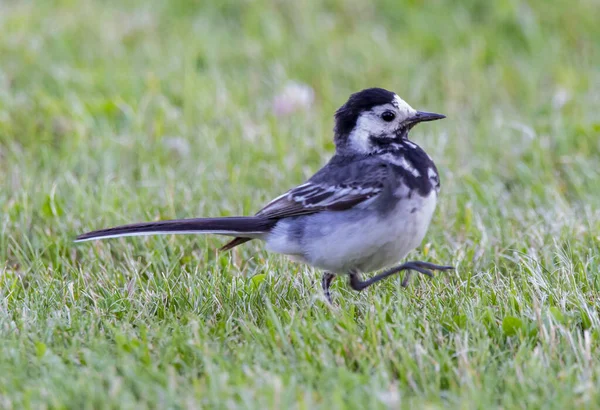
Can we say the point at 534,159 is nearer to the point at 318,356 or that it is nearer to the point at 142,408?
the point at 318,356

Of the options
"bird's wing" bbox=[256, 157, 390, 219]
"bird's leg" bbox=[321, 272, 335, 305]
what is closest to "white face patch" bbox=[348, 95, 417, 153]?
"bird's wing" bbox=[256, 157, 390, 219]

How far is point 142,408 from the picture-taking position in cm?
298

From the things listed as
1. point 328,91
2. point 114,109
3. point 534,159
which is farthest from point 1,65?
point 534,159

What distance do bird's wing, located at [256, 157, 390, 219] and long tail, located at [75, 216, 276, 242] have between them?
0.17 m

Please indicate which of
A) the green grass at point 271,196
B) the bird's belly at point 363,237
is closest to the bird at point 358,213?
the bird's belly at point 363,237

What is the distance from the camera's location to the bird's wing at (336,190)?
422 cm

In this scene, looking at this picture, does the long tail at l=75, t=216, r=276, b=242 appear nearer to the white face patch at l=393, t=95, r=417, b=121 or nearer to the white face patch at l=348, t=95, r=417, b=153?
the white face patch at l=348, t=95, r=417, b=153

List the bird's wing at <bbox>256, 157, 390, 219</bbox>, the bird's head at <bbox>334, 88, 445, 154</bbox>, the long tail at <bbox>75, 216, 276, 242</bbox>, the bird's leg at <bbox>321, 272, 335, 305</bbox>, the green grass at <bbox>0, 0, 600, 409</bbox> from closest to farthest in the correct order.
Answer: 1. the green grass at <bbox>0, 0, 600, 409</bbox>
2. the long tail at <bbox>75, 216, 276, 242</bbox>
3. the bird's wing at <bbox>256, 157, 390, 219</bbox>
4. the bird's leg at <bbox>321, 272, 335, 305</bbox>
5. the bird's head at <bbox>334, 88, 445, 154</bbox>

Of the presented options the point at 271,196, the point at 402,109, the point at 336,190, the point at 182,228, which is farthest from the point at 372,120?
the point at 271,196

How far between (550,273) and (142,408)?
2103 millimetres

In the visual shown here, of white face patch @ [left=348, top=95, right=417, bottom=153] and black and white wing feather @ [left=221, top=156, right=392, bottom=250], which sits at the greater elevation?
white face patch @ [left=348, top=95, right=417, bottom=153]

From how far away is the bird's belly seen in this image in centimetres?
407

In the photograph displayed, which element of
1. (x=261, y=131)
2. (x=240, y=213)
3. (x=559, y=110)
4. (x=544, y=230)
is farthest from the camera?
(x=559, y=110)

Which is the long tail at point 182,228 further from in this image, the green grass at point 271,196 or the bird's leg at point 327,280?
the bird's leg at point 327,280
